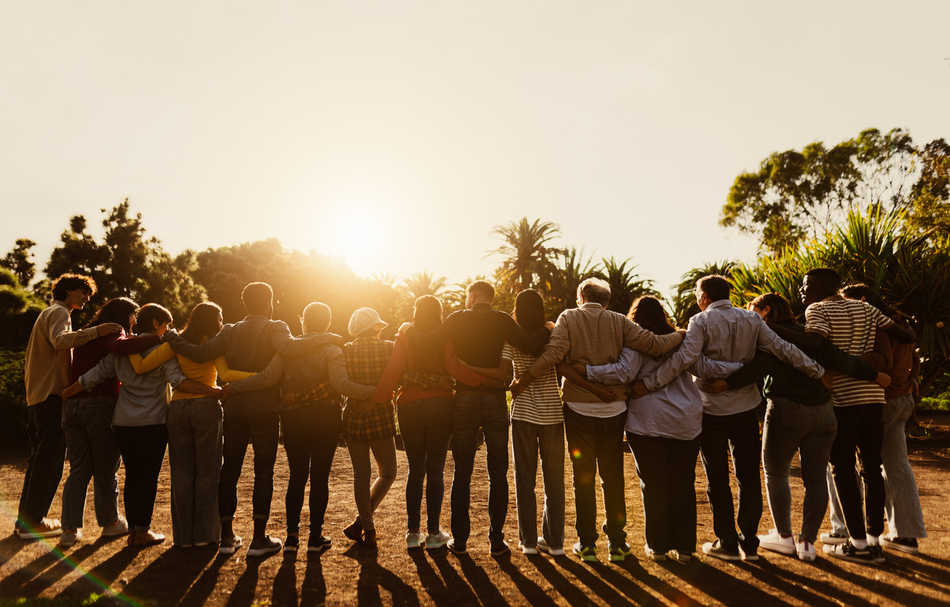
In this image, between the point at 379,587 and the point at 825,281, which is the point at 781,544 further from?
the point at 379,587

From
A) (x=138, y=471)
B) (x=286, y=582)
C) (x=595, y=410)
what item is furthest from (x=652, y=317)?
(x=138, y=471)

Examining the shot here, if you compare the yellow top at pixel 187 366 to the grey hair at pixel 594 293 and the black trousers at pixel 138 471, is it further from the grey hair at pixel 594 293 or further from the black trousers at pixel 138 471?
the grey hair at pixel 594 293

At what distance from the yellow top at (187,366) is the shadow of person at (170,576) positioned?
1.19 m

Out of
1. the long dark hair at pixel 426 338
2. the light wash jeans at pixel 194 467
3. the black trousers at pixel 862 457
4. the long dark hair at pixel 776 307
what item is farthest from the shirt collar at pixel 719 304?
the light wash jeans at pixel 194 467

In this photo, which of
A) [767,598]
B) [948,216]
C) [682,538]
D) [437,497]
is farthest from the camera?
[948,216]

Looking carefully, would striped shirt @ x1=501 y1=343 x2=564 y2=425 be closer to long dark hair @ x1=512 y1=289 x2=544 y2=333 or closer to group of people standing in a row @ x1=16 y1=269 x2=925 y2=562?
group of people standing in a row @ x1=16 y1=269 x2=925 y2=562

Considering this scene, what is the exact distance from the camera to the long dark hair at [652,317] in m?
5.02

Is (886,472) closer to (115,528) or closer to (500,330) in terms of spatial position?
(500,330)

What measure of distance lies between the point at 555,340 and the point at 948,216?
1703 centimetres

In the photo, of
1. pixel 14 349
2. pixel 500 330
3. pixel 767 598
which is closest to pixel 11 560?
pixel 500 330

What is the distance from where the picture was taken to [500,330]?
4973 mm

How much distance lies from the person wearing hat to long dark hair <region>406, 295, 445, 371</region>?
0.28 meters

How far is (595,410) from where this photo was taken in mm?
4793

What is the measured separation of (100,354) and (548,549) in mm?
4057
